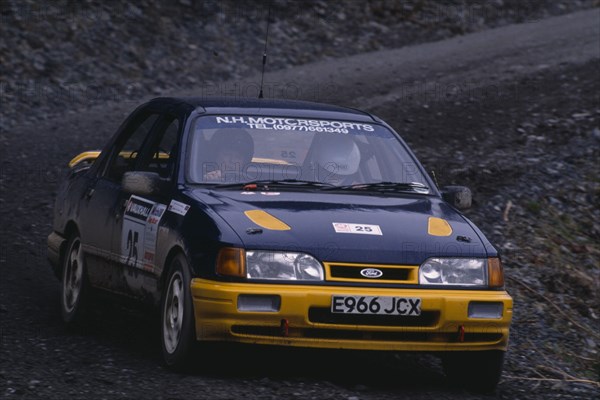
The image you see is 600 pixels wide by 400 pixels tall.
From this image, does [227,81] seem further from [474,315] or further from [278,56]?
[474,315]

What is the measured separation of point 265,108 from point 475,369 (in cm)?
218

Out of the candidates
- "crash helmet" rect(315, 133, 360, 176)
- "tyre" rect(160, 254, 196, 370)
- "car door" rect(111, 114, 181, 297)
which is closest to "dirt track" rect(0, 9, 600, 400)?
"tyre" rect(160, 254, 196, 370)

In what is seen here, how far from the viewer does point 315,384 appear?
6.43 meters

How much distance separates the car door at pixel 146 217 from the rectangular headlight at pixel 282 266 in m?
0.96

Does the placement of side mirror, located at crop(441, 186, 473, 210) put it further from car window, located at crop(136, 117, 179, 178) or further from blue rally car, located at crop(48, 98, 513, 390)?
car window, located at crop(136, 117, 179, 178)

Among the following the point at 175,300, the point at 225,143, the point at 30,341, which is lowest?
the point at 30,341

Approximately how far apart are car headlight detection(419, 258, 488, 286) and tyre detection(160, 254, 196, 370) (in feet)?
3.95

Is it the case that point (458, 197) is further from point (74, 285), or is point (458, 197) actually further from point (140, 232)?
A: point (74, 285)

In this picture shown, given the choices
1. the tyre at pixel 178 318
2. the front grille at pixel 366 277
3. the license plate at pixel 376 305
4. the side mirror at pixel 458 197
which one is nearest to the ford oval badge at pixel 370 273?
the front grille at pixel 366 277

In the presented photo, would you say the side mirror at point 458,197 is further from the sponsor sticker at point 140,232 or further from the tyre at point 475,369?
the sponsor sticker at point 140,232

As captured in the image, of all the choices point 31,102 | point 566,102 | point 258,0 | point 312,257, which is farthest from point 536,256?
point 258,0

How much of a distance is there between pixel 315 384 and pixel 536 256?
4.64 meters

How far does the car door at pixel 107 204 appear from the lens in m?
7.92

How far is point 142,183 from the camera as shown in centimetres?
719
